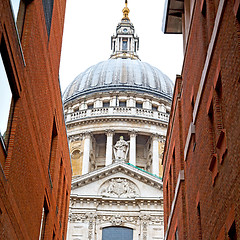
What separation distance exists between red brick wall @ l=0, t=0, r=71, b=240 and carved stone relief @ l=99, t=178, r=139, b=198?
1159 inches

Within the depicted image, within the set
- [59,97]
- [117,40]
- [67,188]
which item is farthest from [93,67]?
[59,97]

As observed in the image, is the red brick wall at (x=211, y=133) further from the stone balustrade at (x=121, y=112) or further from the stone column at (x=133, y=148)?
the stone balustrade at (x=121, y=112)

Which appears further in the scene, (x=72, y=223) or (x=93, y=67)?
(x=93, y=67)

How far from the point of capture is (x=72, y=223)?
49312 millimetres

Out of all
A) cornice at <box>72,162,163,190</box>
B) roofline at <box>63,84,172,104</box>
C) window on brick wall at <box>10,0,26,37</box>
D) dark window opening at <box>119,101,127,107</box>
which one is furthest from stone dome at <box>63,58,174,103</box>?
window on brick wall at <box>10,0,26,37</box>

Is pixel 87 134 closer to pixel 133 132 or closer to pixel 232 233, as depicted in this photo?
pixel 133 132

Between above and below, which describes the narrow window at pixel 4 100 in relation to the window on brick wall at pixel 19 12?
below

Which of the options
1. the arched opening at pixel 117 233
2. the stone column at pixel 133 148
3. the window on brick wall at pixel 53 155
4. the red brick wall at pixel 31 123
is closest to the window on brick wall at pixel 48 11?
the red brick wall at pixel 31 123

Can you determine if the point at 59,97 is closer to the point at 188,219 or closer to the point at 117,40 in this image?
the point at 188,219

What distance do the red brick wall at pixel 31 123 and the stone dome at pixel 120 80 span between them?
2326 inches

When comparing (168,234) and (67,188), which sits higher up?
(67,188)

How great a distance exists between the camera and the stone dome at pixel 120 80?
82.0 m

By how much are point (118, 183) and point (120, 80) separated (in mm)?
31582

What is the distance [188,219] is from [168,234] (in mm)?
6670
